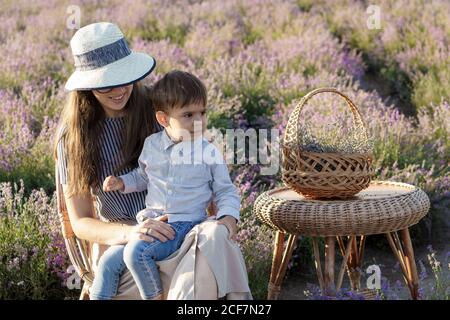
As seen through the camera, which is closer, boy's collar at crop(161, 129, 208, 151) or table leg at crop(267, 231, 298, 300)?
boy's collar at crop(161, 129, 208, 151)

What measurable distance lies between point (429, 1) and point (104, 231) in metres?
9.17

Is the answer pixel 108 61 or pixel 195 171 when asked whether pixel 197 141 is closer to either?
pixel 195 171

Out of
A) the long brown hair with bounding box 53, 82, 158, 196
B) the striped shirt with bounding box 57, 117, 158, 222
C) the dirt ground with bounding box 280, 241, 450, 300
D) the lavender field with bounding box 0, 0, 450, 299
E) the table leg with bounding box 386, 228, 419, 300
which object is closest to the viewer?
the long brown hair with bounding box 53, 82, 158, 196

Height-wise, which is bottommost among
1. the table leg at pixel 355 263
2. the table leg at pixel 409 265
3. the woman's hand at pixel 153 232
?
the table leg at pixel 355 263

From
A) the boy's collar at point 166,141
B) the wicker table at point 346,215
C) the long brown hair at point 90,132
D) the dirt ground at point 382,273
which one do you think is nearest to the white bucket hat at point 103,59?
the long brown hair at point 90,132

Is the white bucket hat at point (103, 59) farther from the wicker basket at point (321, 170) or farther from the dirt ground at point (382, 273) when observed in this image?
the dirt ground at point (382, 273)

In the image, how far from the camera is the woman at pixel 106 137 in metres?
3.19

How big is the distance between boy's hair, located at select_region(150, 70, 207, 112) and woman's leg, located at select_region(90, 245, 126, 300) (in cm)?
59

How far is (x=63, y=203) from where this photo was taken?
3574 mm

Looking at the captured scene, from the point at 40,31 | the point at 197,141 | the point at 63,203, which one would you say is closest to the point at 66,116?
the point at 63,203

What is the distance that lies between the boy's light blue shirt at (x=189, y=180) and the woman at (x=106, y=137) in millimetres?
107

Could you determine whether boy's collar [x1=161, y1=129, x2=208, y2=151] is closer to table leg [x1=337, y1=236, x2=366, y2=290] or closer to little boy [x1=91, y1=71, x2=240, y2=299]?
little boy [x1=91, y1=71, x2=240, y2=299]

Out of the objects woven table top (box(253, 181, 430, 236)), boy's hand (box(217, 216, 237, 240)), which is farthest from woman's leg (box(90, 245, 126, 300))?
woven table top (box(253, 181, 430, 236))

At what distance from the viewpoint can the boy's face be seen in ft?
10.4
